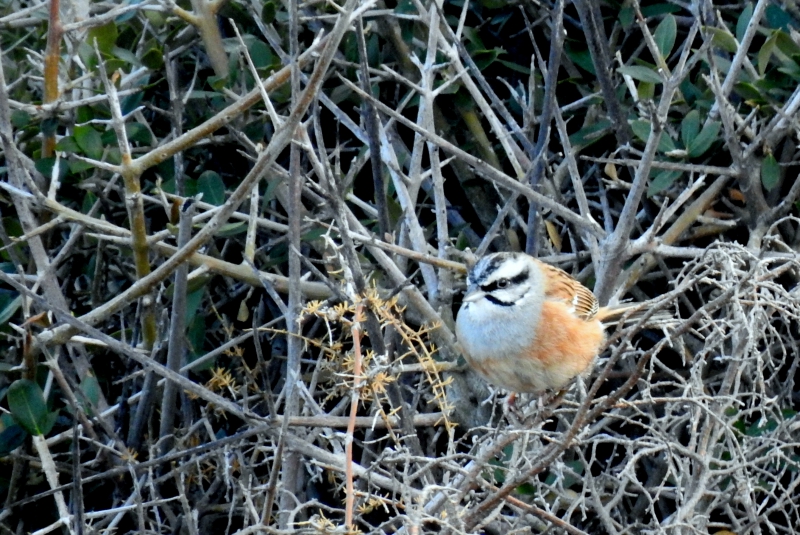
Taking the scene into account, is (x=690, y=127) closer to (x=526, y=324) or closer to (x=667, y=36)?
(x=667, y=36)

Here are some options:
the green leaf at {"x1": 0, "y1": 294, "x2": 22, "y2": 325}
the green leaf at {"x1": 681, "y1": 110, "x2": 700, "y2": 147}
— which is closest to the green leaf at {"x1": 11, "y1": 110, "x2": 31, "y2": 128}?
the green leaf at {"x1": 0, "y1": 294, "x2": 22, "y2": 325}

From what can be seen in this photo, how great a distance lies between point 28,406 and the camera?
3.70m

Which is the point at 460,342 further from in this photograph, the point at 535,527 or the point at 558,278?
the point at 535,527

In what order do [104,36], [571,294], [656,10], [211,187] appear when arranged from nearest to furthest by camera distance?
[571,294]
[211,187]
[104,36]
[656,10]

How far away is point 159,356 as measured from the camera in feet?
12.9

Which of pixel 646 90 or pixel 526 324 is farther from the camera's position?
pixel 646 90

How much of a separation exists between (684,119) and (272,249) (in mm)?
1622

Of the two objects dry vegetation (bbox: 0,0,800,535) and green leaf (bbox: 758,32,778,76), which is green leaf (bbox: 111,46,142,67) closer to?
dry vegetation (bbox: 0,0,800,535)

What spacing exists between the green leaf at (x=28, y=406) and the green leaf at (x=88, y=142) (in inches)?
32.8

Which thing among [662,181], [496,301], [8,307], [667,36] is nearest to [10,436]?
[8,307]

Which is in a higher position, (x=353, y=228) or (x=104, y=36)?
(x=104, y=36)

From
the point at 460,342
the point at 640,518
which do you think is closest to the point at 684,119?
the point at 460,342

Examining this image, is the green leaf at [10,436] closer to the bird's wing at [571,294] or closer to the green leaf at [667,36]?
the bird's wing at [571,294]

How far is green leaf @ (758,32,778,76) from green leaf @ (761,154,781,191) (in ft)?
1.10
